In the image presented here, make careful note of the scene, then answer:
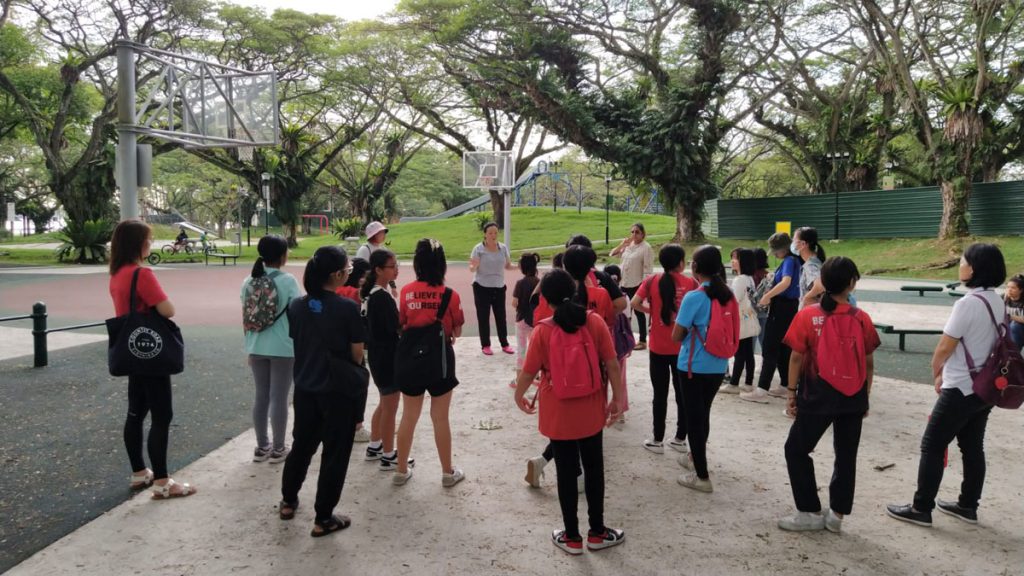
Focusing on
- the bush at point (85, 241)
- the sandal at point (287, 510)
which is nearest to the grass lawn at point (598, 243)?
the bush at point (85, 241)

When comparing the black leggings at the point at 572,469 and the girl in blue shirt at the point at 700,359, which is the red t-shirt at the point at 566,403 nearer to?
the black leggings at the point at 572,469

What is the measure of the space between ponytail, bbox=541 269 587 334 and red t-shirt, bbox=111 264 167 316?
2197 mm

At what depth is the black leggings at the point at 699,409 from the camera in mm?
4082

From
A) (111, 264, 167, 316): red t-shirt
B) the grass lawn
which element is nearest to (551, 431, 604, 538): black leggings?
(111, 264, 167, 316): red t-shirt

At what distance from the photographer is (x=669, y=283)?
4.63 metres

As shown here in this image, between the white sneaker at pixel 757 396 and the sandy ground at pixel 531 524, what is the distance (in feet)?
3.71

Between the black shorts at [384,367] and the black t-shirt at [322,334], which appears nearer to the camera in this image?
the black t-shirt at [322,334]

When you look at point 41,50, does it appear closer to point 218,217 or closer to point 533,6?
point 533,6

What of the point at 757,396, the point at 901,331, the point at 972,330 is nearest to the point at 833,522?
the point at 972,330

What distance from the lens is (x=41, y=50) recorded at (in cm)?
2788

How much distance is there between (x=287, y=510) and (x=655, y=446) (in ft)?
8.22

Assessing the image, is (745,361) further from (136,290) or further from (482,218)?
(482,218)

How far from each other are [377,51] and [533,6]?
9.05 meters

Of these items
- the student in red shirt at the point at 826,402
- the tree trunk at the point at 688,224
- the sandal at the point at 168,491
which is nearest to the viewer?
the student in red shirt at the point at 826,402
